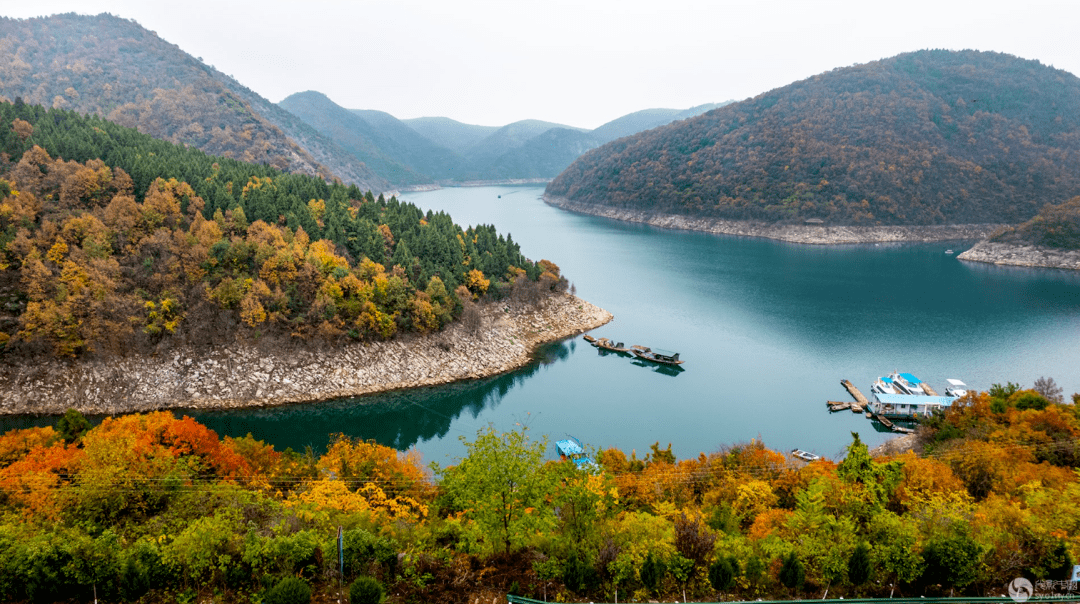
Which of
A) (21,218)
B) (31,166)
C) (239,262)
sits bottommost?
(239,262)

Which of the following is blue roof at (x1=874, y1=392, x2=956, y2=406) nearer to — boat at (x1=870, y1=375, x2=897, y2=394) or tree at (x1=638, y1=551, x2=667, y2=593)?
boat at (x1=870, y1=375, x2=897, y2=394)

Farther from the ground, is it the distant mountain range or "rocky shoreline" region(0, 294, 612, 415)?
the distant mountain range

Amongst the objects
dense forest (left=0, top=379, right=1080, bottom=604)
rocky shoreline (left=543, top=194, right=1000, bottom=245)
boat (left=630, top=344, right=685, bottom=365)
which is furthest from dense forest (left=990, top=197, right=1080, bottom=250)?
dense forest (left=0, top=379, right=1080, bottom=604)

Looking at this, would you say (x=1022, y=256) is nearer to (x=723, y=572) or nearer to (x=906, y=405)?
(x=906, y=405)

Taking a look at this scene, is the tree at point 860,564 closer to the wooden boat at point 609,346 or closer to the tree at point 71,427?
the tree at point 71,427

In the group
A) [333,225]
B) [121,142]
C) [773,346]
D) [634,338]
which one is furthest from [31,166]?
[773,346]

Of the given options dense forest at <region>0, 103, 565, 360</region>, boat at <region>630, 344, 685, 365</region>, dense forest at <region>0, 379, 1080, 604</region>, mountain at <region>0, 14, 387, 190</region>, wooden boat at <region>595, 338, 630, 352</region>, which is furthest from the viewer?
Answer: mountain at <region>0, 14, 387, 190</region>

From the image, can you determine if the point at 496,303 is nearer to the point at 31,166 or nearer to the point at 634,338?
the point at 634,338
